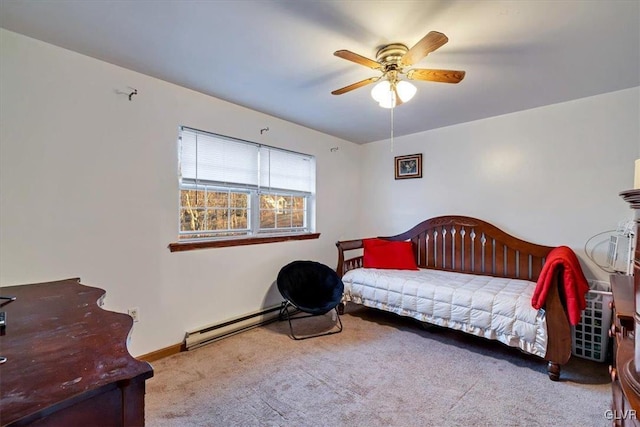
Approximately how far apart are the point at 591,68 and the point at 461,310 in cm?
208

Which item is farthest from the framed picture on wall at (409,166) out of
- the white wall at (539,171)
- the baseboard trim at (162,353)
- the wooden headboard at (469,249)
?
the baseboard trim at (162,353)

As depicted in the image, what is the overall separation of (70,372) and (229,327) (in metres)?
2.18

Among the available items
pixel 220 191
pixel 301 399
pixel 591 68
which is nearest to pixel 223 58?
pixel 220 191

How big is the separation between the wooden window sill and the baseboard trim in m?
0.80

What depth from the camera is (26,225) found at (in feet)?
6.12

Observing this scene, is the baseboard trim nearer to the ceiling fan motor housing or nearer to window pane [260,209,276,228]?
window pane [260,209,276,228]

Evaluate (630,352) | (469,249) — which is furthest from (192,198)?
(469,249)

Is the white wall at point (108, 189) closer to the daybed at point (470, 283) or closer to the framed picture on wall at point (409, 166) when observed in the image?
the daybed at point (470, 283)

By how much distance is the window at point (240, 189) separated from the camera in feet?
8.93

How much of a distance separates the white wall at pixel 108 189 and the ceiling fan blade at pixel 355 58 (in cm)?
160


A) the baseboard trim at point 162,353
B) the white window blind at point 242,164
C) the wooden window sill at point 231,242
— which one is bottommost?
the baseboard trim at point 162,353

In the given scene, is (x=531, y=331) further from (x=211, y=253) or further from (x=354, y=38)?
(x=211, y=253)

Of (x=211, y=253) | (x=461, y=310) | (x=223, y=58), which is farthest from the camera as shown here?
(x=211, y=253)

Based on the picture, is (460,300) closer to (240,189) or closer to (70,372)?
(240,189)
